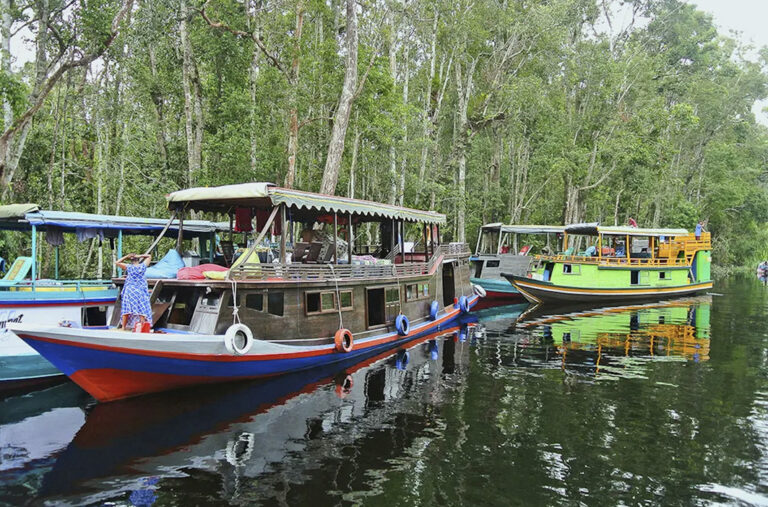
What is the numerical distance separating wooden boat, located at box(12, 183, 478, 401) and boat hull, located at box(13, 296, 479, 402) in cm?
1

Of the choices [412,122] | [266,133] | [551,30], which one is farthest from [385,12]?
[551,30]

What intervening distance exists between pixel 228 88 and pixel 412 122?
804 centimetres

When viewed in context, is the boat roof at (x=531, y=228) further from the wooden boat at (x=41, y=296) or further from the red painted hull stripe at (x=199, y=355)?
the wooden boat at (x=41, y=296)

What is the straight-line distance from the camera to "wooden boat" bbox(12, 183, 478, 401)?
25.1 ft

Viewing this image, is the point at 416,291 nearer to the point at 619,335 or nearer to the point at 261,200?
the point at 261,200

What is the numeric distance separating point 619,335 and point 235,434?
12290mm

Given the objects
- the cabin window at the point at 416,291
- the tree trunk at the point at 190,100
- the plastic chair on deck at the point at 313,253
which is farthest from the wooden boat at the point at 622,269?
the tree trunk at the point at 190,100

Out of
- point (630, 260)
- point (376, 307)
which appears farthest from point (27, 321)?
point (630, 260)

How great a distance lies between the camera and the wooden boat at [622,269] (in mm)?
21172

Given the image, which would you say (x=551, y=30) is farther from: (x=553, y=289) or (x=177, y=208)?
(x=177, y=208)

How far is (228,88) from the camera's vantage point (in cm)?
1931

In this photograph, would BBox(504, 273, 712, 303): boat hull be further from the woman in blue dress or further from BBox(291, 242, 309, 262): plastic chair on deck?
the woman in blue dress

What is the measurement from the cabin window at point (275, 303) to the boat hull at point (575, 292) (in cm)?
1260

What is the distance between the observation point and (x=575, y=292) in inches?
840
